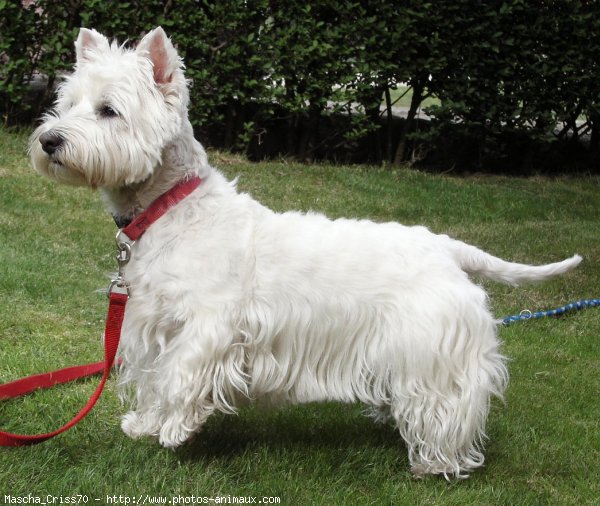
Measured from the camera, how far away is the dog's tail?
3625 millimetres

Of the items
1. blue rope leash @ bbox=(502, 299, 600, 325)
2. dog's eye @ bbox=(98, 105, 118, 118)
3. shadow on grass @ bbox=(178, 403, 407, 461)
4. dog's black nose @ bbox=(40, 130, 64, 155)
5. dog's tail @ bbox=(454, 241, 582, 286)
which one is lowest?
shadow on grass @ bbox=(178, 403, 407, 461)

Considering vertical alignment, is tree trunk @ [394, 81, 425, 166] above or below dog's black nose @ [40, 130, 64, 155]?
below

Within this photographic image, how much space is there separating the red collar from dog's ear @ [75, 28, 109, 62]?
2.24ft

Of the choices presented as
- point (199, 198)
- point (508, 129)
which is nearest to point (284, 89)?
point (508, 129)

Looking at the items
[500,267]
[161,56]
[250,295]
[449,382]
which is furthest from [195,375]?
[500,267]

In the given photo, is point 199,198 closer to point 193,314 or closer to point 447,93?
point 193,314

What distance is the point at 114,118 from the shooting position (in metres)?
3.25

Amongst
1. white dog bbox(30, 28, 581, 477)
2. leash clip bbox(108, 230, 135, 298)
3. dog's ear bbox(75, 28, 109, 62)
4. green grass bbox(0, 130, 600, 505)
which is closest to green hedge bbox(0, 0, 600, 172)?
green grass bbox(0, 130, 600, 505)

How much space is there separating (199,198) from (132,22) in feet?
19.5

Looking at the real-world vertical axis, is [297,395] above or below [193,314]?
below

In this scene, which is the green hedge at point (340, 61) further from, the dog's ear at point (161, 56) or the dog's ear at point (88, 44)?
the dog's ear at point (161, 56)

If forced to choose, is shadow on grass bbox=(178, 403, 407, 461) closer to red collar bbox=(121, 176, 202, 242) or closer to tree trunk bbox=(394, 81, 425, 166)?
red collar bbox=(121, 176, 202, 242)

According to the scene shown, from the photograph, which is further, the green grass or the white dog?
the green grass

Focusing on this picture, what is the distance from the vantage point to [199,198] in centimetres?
341
